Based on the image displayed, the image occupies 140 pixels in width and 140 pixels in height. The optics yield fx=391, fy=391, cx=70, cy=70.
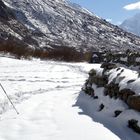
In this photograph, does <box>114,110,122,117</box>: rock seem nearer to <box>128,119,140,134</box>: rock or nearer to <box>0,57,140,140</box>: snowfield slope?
<box>0,57,140,140</box>: snowfield slope

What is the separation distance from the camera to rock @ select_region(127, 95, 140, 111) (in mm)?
12367

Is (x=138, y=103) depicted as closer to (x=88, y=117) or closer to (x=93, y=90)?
(x=88, y=117)

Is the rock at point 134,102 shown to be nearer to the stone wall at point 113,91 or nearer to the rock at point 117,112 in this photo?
the stone wall at point 113,91

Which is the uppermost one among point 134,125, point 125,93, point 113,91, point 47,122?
point 125,93

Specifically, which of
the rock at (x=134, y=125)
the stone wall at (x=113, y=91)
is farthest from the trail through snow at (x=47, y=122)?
the stone wall at (x=113, y=91)

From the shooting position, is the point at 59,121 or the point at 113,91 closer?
the point at 59,121

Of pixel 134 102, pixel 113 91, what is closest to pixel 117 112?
pixel 134 102

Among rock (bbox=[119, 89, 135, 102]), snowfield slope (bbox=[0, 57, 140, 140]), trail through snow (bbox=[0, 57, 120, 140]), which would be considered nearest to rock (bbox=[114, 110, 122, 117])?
snowfield slope (bbox=[0, 57, 140, 140])

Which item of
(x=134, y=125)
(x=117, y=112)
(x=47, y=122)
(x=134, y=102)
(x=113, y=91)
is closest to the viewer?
(x=134, y=125)

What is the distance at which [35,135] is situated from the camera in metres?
11.6

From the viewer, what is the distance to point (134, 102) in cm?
1257

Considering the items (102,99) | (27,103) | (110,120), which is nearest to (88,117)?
(110,120)

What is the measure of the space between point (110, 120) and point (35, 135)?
9.58 feet

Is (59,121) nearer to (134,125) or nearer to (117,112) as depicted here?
(117,112)
